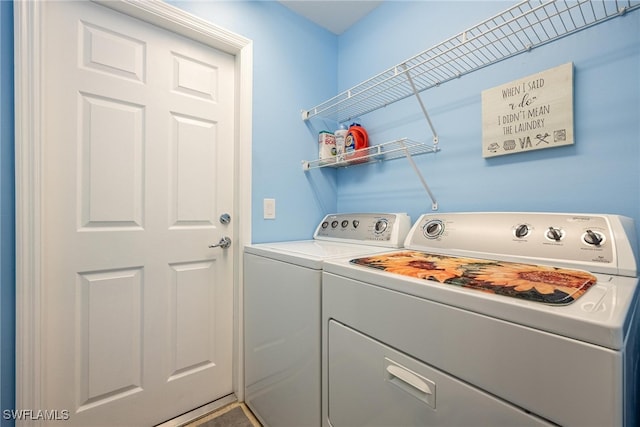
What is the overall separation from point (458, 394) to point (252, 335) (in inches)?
46.0

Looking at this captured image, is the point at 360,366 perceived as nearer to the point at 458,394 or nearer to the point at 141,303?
the point at 458,394

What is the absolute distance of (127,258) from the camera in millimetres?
1352

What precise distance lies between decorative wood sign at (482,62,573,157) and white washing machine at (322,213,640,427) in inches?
13.3

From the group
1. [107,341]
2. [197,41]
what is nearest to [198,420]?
[107,341]

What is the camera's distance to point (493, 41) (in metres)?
1.16

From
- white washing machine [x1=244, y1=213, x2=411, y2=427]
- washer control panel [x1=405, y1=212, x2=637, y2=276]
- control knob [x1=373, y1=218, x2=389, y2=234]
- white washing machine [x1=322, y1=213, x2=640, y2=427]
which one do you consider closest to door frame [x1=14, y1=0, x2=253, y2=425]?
white washing machine [x1=244, y1=213, x2=411, y2=427]

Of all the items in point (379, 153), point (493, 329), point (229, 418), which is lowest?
point (229, 418)

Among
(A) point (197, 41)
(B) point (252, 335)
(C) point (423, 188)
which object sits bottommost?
(B) point (252, 335)

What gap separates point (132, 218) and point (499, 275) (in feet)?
5.28

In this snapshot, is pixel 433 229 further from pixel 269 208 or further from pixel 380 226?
pixel 269 208

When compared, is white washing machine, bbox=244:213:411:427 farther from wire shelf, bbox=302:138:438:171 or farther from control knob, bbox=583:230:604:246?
control knob, bbox=583:230:604:246

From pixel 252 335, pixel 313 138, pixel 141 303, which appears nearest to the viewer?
pixel 141 303

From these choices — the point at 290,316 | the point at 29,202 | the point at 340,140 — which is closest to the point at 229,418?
the point at 290,316

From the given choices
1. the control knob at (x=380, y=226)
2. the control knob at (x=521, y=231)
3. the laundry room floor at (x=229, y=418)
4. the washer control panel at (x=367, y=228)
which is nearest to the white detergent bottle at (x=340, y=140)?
the washer control panel at (x=367, y=228)
